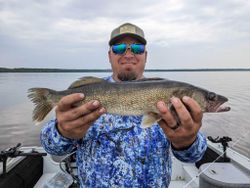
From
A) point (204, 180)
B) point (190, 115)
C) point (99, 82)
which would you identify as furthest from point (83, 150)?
point (204, 180)

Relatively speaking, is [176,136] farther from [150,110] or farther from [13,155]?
[13,155]

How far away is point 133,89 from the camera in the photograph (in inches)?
121

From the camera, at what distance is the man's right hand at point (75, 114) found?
8.30 feet

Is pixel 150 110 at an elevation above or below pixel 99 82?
below

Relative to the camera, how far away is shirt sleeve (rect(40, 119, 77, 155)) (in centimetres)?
286

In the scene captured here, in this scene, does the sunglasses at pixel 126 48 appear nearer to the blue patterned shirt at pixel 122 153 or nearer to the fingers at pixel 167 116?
the blue patterned shirt at pixel 122 153

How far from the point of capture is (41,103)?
3.32 m

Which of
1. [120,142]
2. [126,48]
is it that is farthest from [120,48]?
[120,142]

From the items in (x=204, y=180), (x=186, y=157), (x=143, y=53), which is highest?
(x=143, y=53)

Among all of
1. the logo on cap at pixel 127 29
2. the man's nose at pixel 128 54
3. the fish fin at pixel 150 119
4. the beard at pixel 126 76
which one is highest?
the logo on cap at pixel 127 29

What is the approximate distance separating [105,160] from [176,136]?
2.73ft

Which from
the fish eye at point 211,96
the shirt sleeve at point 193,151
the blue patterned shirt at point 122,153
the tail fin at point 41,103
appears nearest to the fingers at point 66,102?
the blue patterned shirt at point 122,153

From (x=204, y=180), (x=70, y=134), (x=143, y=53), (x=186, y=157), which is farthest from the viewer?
(x=204, y=180)

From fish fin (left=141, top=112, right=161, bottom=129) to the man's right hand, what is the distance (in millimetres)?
509
